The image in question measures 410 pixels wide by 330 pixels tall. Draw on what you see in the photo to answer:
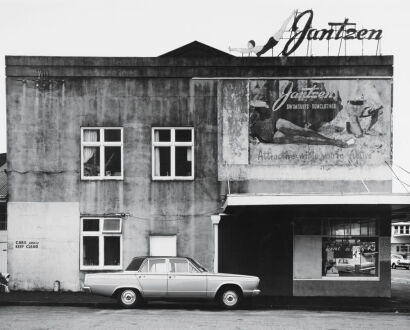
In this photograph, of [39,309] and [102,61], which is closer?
[39,309]

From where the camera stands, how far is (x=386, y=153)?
828 inches

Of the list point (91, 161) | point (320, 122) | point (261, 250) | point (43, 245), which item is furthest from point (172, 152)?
point (43, 245)

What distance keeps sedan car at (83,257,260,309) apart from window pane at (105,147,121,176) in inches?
202

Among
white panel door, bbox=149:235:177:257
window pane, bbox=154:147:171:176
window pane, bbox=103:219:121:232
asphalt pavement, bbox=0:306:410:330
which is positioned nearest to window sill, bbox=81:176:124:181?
window pane, bbox=154:147:171:176

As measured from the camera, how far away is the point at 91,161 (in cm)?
2144

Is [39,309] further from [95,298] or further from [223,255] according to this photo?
[223,255]

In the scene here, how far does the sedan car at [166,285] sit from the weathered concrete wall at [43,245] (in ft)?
14.1

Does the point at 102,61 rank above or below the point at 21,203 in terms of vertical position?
above

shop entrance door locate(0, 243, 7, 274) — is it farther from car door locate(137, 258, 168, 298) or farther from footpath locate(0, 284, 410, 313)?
car door locate(137, 258, 168, 298)

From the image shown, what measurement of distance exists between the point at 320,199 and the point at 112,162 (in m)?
7.38

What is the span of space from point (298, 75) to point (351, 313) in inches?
333

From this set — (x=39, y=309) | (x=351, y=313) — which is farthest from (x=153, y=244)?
(x=351, y=313)

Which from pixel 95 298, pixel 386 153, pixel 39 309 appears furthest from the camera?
pixel 386 153

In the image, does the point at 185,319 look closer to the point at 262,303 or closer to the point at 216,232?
the point at 262,303
